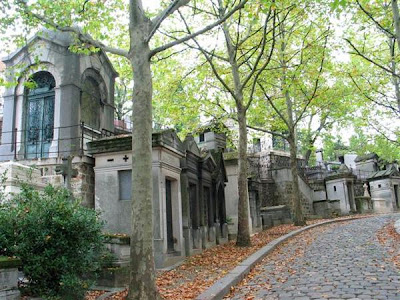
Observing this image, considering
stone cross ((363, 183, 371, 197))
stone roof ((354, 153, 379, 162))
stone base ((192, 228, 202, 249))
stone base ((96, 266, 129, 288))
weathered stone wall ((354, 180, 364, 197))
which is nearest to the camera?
stone base ((96, 266, 129, 288))

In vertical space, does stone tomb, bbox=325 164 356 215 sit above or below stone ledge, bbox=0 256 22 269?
above

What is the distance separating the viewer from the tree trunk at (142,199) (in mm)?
5391

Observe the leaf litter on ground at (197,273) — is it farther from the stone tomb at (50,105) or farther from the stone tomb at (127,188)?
the stone tomb at (50,105)

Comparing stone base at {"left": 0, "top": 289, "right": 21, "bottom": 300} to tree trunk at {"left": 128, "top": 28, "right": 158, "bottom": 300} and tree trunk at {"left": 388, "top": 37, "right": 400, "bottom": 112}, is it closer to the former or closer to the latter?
tree trunk at {"left": 128, "top": 28, "right": 158, "bottom": 300}

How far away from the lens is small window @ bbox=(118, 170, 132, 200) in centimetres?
953

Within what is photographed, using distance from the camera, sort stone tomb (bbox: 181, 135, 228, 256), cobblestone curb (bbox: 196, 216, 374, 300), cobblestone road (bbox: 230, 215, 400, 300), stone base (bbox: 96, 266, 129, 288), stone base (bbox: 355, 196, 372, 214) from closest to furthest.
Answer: cobblestone road (bbox: 230, 215, 400, 300), cobblestone curb (bbox: 196, 216, 374, 300), stone base (bbox: 96, 266, 129, 288), stone tomb (bbox: 181, 135, 228, 256), stone base (bbox: 355, 196, 372, 214)

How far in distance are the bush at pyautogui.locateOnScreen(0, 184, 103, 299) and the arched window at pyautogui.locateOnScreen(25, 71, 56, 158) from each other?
26.3 ft

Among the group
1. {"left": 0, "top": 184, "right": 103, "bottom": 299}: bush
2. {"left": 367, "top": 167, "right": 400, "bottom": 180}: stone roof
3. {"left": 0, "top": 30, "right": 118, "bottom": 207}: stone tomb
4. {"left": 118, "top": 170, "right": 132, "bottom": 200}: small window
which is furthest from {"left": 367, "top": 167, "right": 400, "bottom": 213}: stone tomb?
{"left": 0, "top": 184, "right": 103, "bottom": 299}: bush

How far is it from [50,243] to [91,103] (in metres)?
9.80

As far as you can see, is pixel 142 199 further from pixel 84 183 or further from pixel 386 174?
pixel 386 174

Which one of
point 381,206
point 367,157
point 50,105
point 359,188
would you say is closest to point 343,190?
point 381,206

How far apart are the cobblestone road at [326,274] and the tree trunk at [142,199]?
5.75 ft

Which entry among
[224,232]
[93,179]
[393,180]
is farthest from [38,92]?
[393,180]

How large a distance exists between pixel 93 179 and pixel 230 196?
7511 mm
